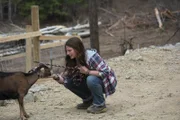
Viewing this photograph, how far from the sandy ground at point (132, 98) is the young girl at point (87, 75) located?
0.80ft

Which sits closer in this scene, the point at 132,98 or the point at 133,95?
the point at 132,98

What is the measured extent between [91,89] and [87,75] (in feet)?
0.64

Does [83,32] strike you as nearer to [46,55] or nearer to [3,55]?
[46,55]

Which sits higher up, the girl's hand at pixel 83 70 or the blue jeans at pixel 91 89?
the girl's hand at pixel 83 70

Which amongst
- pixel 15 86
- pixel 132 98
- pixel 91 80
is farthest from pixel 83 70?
pixel 132 98

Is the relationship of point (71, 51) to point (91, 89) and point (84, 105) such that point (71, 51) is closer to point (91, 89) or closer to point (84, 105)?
point (91, 89)

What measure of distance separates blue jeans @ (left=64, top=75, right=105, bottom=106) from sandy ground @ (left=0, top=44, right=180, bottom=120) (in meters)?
0.19

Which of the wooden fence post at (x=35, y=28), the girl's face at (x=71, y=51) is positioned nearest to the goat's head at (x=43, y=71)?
the girl's face at (x=71, y=51)

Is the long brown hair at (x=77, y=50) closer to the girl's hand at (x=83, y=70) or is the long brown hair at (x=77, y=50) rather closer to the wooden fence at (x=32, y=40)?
the girl's hand at (x=83, y=70)

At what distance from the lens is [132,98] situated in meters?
6.77

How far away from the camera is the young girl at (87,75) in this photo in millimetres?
5703

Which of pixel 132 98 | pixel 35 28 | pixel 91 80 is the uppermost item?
pixel 35 28

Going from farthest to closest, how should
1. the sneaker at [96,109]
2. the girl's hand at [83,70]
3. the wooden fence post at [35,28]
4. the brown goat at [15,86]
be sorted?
the wooden fence post at [35,28], the sneaker at [96,109], the girl's hand at [83,70], the brown goat at [15,86]

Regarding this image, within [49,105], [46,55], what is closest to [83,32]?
[46,55]
